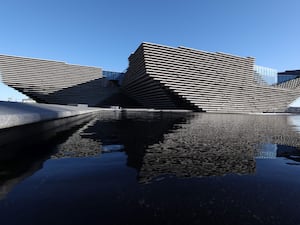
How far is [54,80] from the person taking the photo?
2670 inches

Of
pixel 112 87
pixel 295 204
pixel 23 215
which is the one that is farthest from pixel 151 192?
pixel 112 87

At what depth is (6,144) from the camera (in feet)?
18.1

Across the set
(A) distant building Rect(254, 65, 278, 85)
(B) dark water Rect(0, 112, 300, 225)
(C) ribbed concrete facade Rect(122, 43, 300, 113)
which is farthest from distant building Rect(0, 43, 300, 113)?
(B) dark water Rect(0, 112, 300, 225)

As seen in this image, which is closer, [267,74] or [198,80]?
[198,80]

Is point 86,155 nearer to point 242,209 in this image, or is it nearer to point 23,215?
point 23,215

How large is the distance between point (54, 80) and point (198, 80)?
46.4 m

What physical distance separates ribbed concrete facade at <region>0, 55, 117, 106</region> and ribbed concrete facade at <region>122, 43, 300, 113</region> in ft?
70.1

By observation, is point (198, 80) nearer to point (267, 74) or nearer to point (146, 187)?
point (267, 74)

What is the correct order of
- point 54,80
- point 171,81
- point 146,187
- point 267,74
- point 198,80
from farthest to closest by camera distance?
point 267,74 < point 54,80 < point 198,80 < point 171,81 < point 146,187

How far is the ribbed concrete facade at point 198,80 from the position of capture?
45000 millimetres

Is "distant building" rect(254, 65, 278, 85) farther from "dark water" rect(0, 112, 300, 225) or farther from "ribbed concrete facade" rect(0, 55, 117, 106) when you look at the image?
"dark water" rect(0, 112, 300, 225)

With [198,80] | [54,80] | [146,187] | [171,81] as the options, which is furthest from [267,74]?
[146,187]

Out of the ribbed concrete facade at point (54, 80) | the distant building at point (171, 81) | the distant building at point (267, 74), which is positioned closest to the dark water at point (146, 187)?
the distant building at point (171, 81)

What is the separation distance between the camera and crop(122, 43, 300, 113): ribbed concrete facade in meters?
45.0
